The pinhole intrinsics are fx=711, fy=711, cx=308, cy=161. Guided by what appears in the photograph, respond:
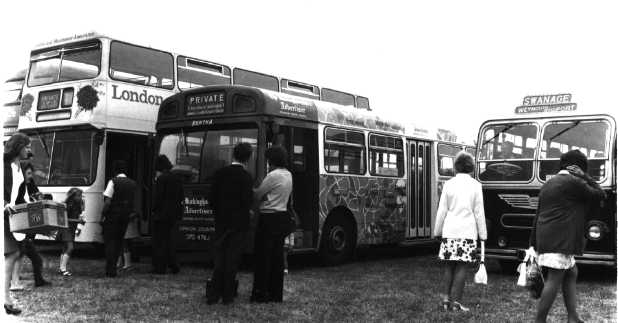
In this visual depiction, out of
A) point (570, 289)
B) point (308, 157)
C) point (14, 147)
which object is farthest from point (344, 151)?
point (14, 147)

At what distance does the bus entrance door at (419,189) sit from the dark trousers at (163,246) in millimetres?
5720

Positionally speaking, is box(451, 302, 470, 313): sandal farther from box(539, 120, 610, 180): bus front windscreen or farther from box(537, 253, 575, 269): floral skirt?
box(539, 120, 610, 180): bus front windscreen

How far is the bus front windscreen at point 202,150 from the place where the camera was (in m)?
11.4

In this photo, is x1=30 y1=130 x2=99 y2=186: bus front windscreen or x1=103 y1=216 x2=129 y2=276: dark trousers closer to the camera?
x1=103 y1=216 x2=129 y2=276: dark trousers

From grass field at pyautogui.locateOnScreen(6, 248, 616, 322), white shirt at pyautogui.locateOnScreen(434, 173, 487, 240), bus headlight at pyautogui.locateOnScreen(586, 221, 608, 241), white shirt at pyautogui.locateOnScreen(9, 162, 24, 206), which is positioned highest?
white shirt at pyautogui.locateOnScreen(9, 162, 24, 206)

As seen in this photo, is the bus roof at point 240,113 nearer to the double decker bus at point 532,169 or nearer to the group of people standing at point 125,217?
the group of people standing at point 125,217

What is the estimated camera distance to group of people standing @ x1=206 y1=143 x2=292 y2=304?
8.20 meters

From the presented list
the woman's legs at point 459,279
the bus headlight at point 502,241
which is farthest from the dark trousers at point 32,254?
the bus headlight at point 502,241

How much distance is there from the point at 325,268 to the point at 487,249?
2.83 meters

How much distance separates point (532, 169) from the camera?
11.4m

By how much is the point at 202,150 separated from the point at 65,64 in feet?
12.3

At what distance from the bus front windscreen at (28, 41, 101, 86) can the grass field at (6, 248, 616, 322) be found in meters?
3.54

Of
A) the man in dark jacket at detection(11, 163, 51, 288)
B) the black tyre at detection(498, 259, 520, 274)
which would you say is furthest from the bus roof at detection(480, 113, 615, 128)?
the man in dark jacket at detection(11, 163, 51, 288)

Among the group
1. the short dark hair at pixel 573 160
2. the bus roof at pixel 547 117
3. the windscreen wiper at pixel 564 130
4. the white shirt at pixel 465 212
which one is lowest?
the white shirt at pixel 465 212
